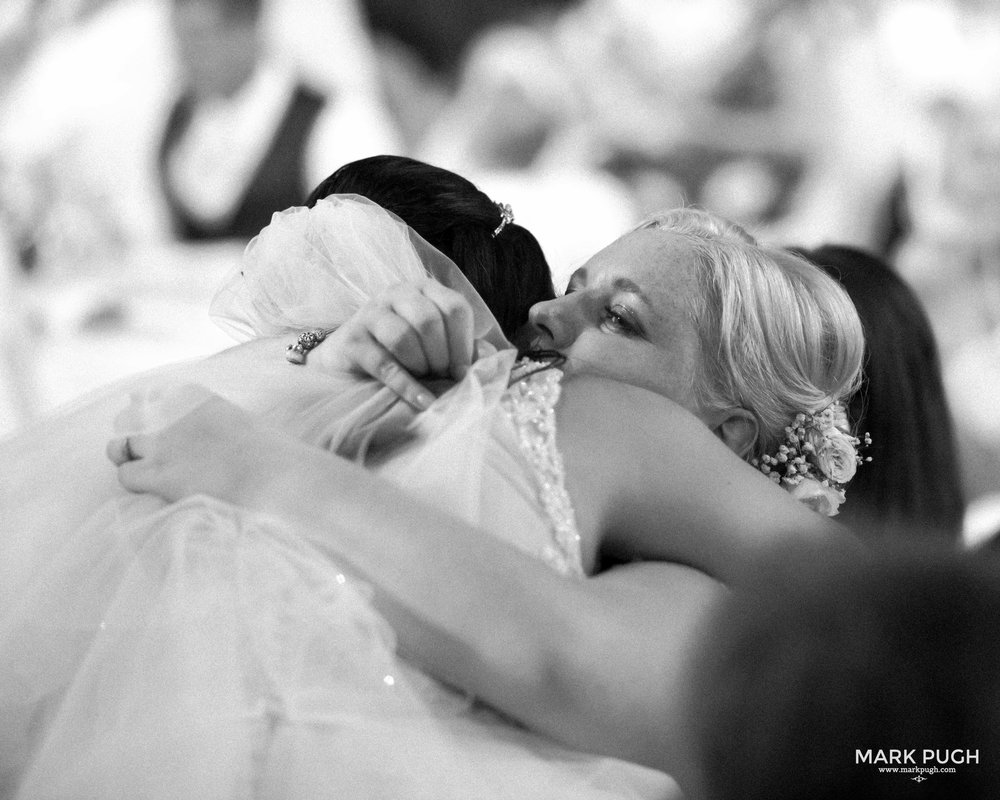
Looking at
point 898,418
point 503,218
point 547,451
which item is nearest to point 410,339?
point 547,451

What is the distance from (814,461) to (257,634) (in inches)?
45.7

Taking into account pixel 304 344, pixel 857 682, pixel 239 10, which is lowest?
pixel 857 682

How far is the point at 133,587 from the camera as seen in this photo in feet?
3.57

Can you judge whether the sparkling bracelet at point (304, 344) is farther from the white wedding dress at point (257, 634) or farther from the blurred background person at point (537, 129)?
the blurred background person at point (537, 129)

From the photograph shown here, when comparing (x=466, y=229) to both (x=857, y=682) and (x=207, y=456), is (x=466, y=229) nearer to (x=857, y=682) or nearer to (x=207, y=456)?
(x=207, y=456)

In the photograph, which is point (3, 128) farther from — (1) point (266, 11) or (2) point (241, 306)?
(2) point (241, 306)

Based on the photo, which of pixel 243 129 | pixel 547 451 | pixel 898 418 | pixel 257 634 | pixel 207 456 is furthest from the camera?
pixel 243 129

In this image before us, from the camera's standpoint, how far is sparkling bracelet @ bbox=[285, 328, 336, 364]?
1530 millimetres

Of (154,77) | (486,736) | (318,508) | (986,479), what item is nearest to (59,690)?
(318,508)

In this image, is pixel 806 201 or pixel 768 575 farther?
pixel 806 201

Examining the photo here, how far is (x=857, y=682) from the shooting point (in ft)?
2.45

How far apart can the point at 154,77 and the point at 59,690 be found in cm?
408

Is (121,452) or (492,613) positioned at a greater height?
(121,452)

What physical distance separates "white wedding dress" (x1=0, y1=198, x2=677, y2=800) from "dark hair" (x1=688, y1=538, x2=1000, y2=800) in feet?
1.03
